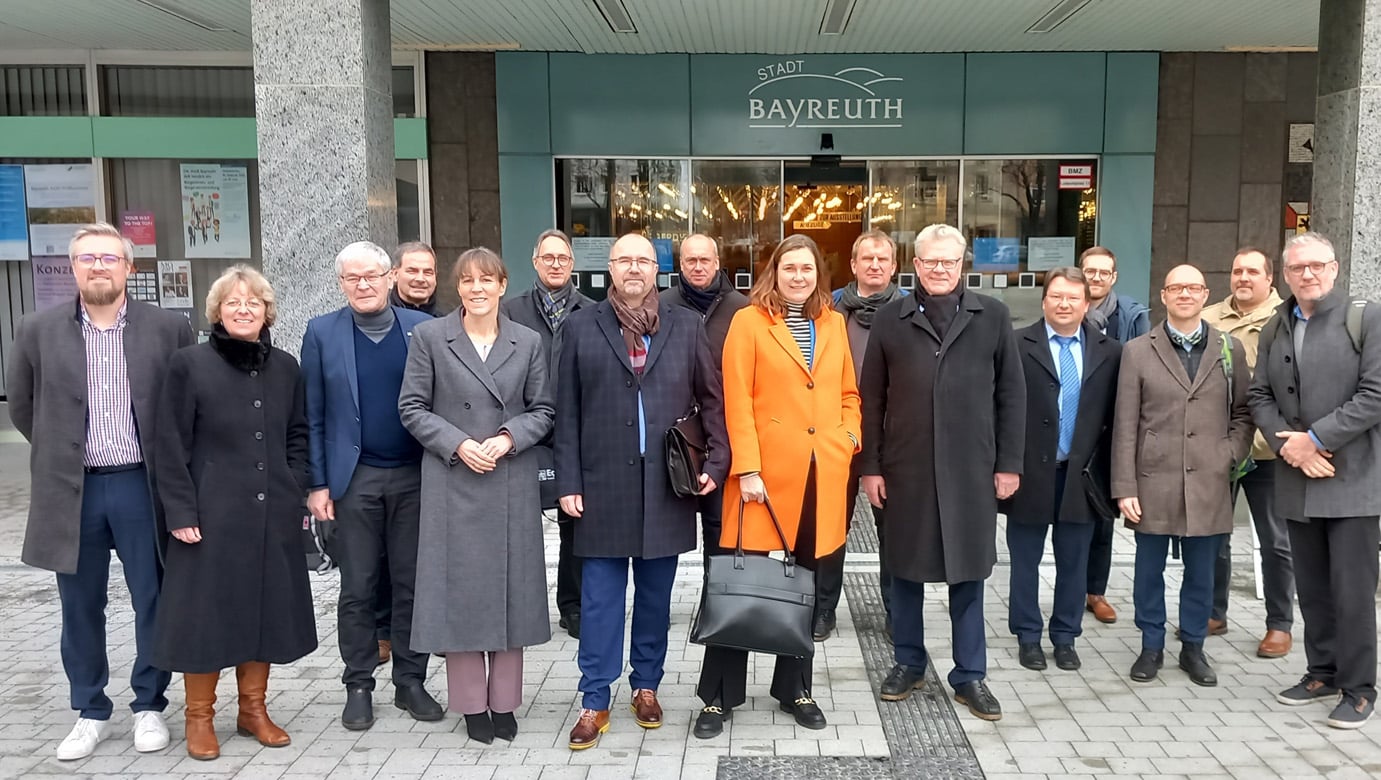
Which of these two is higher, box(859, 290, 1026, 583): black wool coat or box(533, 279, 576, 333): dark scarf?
box(533, 279, 576, 333): dark scarf

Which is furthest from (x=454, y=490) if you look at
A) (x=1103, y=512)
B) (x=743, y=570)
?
(x=1103, y=512)

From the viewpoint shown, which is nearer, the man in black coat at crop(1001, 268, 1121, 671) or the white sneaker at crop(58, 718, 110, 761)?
the white sneaker at crop(58, 718, 110, 761)

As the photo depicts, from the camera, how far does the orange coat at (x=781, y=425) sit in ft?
13.0

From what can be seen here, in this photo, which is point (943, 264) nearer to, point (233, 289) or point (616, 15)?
point (233, 289)

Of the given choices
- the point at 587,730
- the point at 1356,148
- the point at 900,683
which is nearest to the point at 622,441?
the point at 587,730

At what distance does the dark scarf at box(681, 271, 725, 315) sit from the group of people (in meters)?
0.71

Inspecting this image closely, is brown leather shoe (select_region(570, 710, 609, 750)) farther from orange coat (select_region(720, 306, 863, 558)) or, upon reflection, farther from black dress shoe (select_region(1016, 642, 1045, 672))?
black dress shoe (select_region(1016, 642, 1045, 672))

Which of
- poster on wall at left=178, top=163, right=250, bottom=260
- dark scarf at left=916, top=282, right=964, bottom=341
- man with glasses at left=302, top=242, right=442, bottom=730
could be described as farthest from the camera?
poster on wall at left=178, top=163, right=250, bottom=260

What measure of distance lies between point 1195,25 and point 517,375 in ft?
26.6

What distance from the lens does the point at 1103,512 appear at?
460cm

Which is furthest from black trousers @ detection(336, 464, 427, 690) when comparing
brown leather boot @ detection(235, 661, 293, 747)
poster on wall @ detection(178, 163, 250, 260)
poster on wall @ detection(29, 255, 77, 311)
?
poster on wall @ detection(29, 255, 77, 311)

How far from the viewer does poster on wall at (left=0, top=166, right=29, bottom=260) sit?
10242 mm

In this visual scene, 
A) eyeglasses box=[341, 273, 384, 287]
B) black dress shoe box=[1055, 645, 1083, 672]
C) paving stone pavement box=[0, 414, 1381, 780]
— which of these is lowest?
paving stone pavement box=[0, 414, 1381, 780]

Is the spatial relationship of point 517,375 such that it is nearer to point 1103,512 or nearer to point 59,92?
point 1103,512
